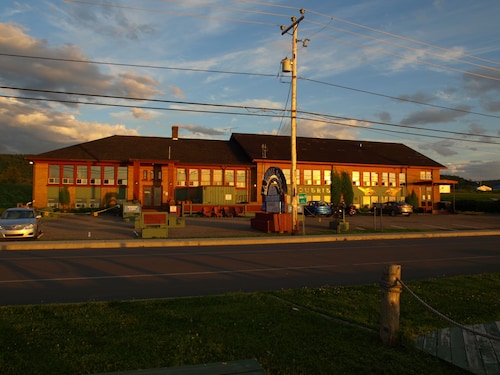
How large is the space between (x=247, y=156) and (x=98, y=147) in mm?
17051

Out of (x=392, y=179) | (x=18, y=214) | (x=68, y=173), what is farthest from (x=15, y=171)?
(x=18, y=214)

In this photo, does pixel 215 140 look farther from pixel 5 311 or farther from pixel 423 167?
pixel 5 311

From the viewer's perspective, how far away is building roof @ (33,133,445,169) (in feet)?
153

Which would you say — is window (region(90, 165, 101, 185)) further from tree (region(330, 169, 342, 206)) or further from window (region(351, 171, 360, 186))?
window (region(351, 171, 360, 186))

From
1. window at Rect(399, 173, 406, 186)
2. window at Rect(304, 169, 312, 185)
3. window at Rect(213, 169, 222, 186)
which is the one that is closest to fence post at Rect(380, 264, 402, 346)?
window at Rect(213, 169, 222, 186)

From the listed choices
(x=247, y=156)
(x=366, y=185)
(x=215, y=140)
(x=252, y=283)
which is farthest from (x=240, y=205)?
(x=252, y=283)

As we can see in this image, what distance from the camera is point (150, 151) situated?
48.8 metres

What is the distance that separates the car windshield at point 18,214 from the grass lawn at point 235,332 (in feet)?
51.9

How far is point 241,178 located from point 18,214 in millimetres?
31493

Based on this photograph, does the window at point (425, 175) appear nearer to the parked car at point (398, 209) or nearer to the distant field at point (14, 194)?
the parked car at point (398, 209)

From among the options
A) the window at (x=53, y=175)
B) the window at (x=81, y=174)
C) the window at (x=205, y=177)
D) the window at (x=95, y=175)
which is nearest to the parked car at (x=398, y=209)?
the window at (x=205, y=177)

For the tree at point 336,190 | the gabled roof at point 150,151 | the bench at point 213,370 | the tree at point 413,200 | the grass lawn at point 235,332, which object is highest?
the gabled roof at point 150,151

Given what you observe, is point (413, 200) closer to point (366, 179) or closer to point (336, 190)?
point (366, 179)

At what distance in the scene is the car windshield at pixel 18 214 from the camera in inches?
821
